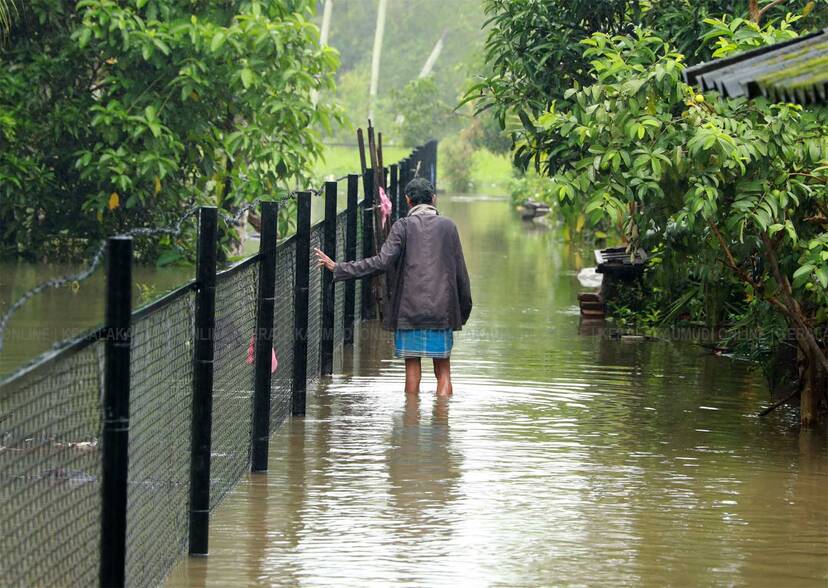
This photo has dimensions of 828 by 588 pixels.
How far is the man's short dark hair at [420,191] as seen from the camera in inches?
422

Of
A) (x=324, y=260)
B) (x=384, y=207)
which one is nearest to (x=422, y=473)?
(x=324, y=260)

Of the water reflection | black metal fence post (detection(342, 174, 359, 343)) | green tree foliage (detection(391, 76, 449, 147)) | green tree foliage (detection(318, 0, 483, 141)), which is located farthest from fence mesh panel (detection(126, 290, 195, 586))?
green tree foliage (detection(318, 0, 483, 141))

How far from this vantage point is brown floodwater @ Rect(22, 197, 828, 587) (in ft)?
21.8

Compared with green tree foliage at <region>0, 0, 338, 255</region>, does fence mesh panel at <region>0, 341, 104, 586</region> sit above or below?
below

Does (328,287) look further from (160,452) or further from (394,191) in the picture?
(394,191)

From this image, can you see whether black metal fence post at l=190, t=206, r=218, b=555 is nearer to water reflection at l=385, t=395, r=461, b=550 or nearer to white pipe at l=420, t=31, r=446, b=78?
water reflection at l=385, t=395, r=461, b=550

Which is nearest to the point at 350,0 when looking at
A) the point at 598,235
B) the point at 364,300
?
the point at 598,235

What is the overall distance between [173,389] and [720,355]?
7290 millimetres

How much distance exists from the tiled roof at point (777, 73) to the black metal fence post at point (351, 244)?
6367 millimetres

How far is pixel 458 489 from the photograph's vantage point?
8086mm

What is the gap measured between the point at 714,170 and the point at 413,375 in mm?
3015

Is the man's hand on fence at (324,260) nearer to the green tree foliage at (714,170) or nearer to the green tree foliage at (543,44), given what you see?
the green tree foliage at (714,170)

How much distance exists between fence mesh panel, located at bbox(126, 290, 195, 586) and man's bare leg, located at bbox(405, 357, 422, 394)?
3251mm

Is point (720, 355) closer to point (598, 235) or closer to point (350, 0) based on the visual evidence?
point (598, 235)
